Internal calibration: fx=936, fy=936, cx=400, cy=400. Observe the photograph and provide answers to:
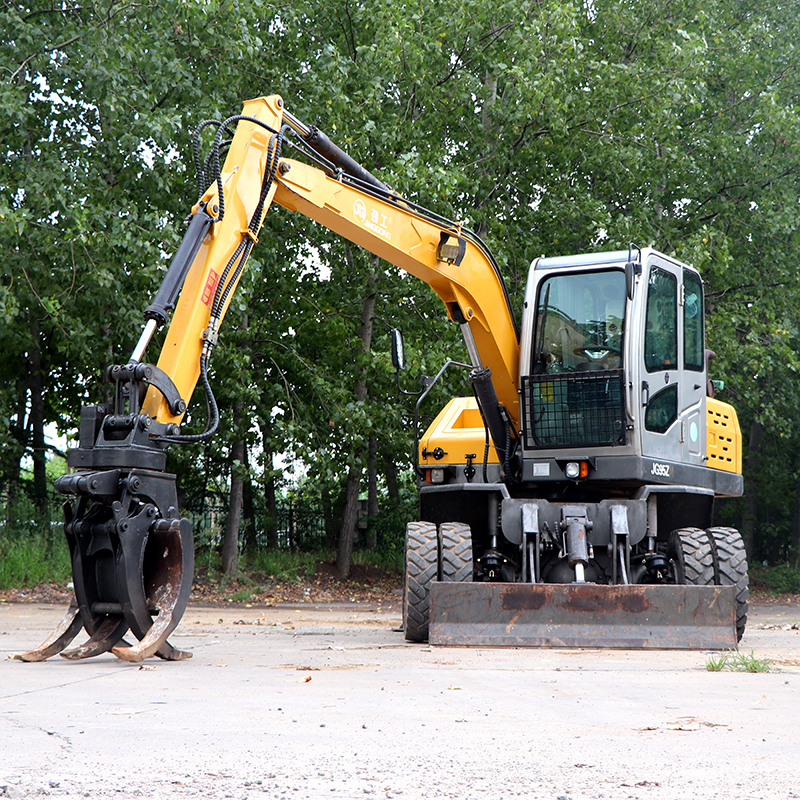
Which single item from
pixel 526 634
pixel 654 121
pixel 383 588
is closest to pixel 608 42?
pixel 654 121

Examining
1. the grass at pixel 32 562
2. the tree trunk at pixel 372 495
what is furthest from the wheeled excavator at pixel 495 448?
the tree trunk at pixel 372 495

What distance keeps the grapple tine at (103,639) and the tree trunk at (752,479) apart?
19.7 meters

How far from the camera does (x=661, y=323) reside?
9297 mm

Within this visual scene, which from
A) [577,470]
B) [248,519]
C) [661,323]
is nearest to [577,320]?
[661,323]

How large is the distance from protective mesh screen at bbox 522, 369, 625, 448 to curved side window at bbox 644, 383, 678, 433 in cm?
33

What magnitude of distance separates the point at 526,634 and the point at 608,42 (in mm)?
16231

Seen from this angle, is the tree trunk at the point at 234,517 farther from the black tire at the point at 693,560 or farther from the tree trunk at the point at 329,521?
the black tire at the point at 693,560

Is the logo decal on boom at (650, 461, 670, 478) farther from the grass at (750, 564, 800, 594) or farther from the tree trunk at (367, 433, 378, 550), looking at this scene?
the grass at (750, 564, 800, 594)

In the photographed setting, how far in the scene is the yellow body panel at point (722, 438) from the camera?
10.0 metres

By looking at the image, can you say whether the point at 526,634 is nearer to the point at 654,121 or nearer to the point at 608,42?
the point at 654,121

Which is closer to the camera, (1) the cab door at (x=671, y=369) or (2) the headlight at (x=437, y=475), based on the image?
(1) the cab door at (x=671, y=369)

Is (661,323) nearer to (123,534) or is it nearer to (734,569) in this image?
(734,569)

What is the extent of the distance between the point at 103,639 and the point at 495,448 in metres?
4.55

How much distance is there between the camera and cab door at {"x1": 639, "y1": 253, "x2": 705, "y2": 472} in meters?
9.12
